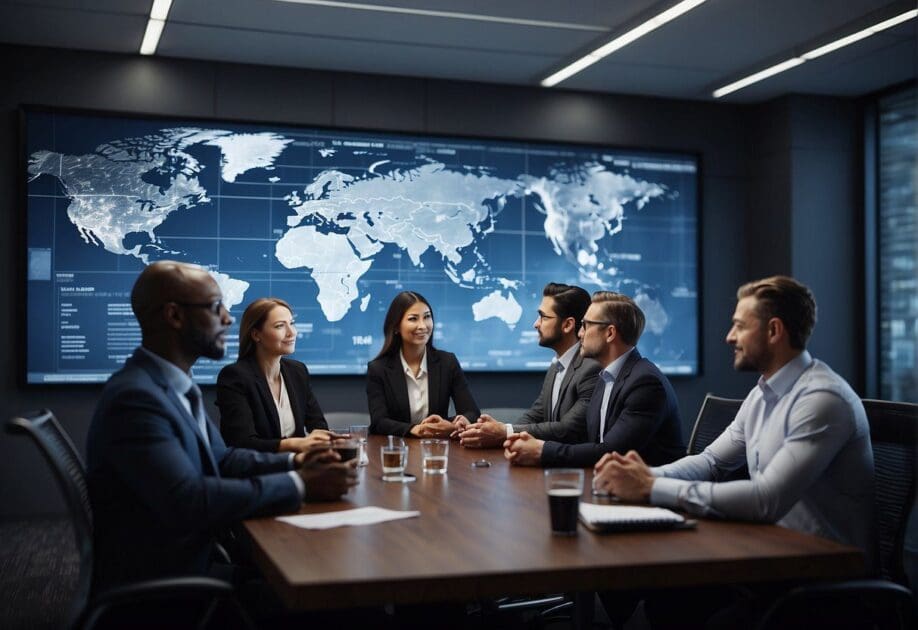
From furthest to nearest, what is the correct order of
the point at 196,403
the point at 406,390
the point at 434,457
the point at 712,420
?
the point at 406,390
the point at 712,420
the point at 434,457
the point at 196,403

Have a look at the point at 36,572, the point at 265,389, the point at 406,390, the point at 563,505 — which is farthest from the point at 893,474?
the point at 36,572

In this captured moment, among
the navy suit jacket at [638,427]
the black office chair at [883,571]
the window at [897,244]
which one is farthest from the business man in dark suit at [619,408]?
the window at [897,244]

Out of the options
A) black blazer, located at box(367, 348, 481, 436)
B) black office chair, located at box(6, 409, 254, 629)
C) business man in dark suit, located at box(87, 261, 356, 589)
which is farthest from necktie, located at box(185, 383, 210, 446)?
black blazer, located at box(367, 348, 481, 436)

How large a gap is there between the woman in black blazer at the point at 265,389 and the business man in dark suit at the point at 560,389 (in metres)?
0.68

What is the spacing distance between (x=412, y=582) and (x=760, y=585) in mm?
1029

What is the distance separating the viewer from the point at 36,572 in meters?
4.69

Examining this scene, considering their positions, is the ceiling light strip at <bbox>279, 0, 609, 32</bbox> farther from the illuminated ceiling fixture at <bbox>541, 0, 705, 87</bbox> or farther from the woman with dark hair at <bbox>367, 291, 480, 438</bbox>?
the woman with dark hair at <bbox>367, 291, 480, 438</bbox>

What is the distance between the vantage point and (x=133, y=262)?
5922mm

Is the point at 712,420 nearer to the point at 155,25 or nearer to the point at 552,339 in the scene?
the point at 552,339

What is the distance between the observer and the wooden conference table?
1754mm

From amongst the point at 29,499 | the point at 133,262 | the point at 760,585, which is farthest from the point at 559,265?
the point at 760,585

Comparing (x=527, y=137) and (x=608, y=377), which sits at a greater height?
(x=527, y=137)

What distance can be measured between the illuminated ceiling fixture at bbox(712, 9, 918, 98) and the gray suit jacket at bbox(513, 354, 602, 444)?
9.13ft

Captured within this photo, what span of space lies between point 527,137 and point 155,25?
8.57 ft
